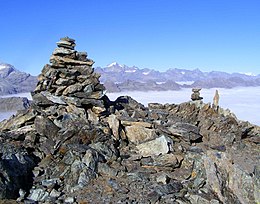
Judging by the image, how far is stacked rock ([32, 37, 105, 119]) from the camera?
82.9 ft

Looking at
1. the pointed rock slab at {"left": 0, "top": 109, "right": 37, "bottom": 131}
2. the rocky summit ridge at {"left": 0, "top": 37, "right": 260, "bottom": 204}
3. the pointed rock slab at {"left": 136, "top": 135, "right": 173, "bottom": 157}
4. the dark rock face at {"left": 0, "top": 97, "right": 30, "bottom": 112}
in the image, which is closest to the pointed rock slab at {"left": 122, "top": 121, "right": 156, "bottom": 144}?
the rocky summit ridge at {"left": 0, "top": 37, "right": 260, "bottom": 204}

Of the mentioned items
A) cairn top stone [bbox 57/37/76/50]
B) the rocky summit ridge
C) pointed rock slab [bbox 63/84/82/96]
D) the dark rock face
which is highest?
cairn top stone [bbox 57/37/76/50]

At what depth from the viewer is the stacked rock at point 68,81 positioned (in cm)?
2528

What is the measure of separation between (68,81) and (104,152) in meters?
8.22

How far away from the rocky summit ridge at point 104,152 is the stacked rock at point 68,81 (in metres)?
0.08

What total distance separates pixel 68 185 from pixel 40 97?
10.2m

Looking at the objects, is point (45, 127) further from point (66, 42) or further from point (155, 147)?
point (66, 42)

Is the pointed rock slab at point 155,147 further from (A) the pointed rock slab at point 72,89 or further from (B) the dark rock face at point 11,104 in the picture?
(B) the dark rock face at point 11,104

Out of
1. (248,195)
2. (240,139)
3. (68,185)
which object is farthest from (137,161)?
(240,139)

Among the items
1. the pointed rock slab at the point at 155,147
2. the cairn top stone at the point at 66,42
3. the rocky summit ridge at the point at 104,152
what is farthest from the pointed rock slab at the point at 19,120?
the pointed rock slab at the point at 155,147

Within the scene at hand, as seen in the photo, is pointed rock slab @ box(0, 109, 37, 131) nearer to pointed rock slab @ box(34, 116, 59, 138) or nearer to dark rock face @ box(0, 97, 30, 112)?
pointed rock slab @ box(34, 116, 59, 138)

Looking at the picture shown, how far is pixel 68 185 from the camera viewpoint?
56.0ft

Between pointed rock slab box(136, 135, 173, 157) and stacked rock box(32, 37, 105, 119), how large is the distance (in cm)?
529

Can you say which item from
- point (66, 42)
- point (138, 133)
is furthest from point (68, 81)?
point (138, 133)
